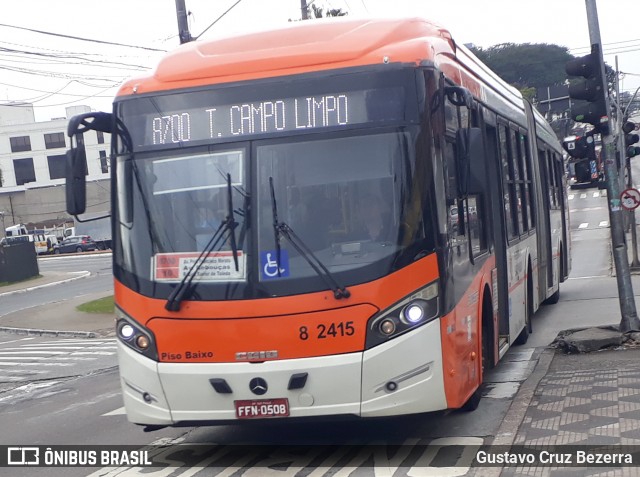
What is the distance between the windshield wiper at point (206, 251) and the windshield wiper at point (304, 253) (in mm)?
310

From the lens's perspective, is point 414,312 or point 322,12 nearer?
point 414,312

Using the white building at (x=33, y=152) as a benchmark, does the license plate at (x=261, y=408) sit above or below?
below

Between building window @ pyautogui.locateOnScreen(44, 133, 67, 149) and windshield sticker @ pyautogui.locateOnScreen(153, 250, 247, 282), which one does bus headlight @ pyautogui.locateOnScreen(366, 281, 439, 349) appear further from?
building window @ pyautogui.locateOnScreen(44, 133, 67, 149)

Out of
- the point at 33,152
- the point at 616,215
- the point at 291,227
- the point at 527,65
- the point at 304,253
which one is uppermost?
the point at 527,65

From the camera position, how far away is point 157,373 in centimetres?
746

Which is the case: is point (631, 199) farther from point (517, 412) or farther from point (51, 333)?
point (517, 412)

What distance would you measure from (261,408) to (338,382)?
0.60 m

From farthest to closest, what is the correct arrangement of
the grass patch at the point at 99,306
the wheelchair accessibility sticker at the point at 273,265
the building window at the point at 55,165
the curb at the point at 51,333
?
the building window at the point at 55,165 < the grass patch at the point at 99,306 < the curb at the point at 51,333 < the wheelchair accessibility sticker at the point at 273,265

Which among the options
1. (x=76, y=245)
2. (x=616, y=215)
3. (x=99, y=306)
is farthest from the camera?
(x=76, y=245)

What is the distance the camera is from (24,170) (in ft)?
330

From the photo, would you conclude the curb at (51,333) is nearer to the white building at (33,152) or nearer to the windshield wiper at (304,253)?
the windshield wiper at (304,253)

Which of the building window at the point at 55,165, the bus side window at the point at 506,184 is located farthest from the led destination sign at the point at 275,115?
the building window at the point at 55,165

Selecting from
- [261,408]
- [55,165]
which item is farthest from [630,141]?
[55,165]

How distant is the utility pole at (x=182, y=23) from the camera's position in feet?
63.2
